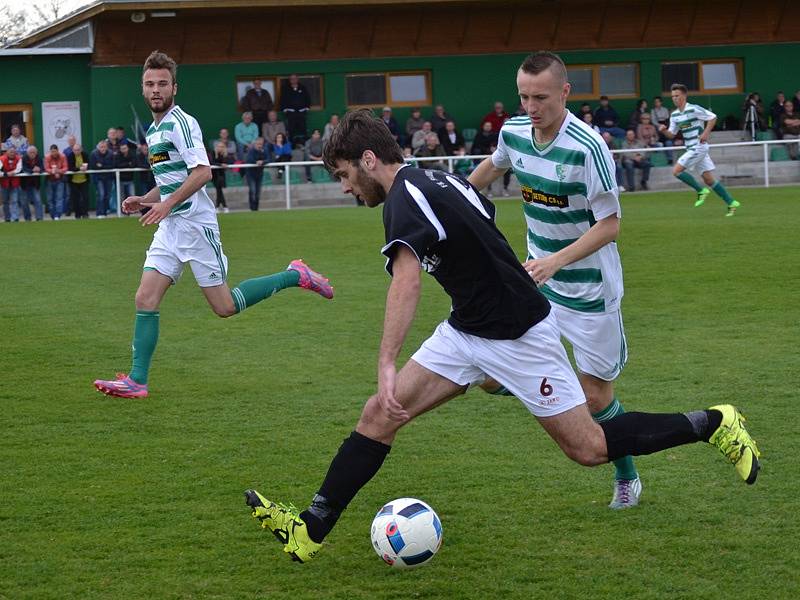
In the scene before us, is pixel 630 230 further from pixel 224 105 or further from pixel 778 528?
pixel 224 105

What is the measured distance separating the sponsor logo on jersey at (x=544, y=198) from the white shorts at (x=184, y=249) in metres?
3.18

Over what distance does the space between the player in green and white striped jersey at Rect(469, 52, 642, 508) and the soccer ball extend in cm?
103

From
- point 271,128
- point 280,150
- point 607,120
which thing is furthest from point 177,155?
point 607,120

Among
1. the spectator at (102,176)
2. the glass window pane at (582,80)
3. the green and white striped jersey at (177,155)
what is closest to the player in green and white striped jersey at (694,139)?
the glass window pane at (582,80)

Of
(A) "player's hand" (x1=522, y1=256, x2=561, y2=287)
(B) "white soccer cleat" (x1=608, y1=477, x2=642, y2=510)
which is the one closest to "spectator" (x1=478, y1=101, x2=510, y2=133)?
(B) "white soccer cleat" (x1=608, y1=477, x2=642, y2=510)

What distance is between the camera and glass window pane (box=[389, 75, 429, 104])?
102 feet

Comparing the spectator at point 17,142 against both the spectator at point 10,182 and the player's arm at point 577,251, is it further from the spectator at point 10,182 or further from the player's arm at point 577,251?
the player's arm at point 577,251

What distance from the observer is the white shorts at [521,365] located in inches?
170

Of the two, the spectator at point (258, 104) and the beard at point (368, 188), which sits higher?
the spectator at point (258, 104)

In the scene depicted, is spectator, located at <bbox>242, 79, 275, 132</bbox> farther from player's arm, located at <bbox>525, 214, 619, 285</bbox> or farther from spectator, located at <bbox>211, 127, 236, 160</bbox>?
player's arm, located at <bbox>525, 214, 619, 285</bbox>

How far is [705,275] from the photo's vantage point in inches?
491

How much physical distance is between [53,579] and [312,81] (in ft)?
89.1

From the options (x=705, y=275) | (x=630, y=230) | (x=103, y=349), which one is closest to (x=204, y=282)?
(x=103, y=349)

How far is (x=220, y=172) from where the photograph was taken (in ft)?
82.5
